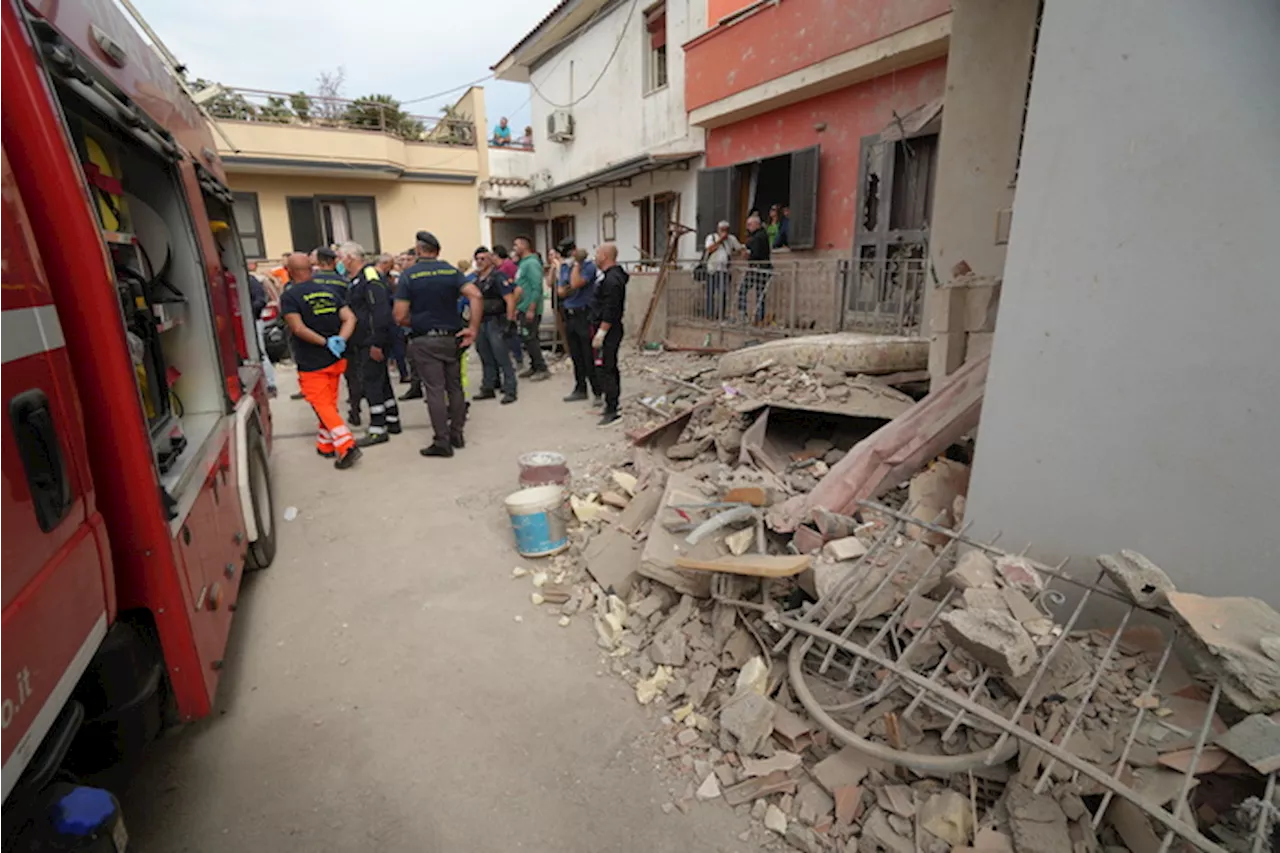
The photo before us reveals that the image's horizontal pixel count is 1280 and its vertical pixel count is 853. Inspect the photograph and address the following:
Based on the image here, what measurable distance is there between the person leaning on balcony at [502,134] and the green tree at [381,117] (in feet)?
8.01

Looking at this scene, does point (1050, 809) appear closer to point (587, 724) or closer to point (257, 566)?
point (587, 724)

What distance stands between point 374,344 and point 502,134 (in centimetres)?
1665

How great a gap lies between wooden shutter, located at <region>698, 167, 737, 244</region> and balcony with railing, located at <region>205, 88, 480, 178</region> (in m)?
9.37

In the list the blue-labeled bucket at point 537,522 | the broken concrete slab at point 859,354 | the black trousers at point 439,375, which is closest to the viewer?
the blue-labeled bucket at point 537,522

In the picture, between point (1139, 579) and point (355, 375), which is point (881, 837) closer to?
point (1139, 579)

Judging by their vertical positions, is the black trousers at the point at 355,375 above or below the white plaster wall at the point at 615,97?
below

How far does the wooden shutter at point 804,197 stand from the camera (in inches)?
384

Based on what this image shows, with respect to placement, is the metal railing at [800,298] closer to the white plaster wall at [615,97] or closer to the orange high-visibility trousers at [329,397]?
the white plaster wall at [615,97]

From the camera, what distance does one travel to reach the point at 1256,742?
1699 millimetres

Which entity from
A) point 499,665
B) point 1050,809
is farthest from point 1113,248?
point 499,665

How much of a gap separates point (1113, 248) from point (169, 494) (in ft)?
11.6

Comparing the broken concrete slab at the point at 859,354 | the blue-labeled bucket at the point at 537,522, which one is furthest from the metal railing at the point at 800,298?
the blue-labeled bucket at the point at 537,522

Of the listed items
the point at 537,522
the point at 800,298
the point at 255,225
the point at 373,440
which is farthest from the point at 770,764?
the point at 255,225

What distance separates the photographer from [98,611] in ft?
5.34
